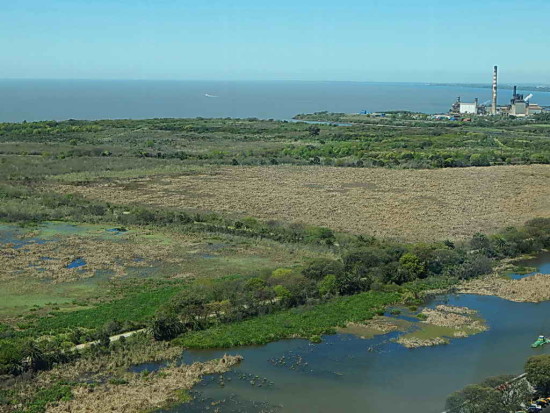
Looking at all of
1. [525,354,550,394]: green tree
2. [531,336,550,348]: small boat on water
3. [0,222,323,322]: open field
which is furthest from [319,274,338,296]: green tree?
[525,354,550,394]: green tree

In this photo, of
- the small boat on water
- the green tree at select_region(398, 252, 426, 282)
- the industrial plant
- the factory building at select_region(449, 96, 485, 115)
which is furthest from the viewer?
the factory building at select_region(449, 96, 485, 115)

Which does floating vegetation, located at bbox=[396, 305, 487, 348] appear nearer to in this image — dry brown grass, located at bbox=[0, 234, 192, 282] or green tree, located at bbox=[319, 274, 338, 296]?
green tree, located at bbox=[319, 274, 338, 296]

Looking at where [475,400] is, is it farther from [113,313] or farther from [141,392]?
[113,313]

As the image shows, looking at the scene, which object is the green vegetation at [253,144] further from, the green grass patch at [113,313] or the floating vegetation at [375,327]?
the floating vegetation at [375,327]

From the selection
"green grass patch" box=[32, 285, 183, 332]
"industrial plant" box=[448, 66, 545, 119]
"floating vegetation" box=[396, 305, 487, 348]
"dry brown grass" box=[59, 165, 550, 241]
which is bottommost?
"floating vegetation" box=[396, 305, 487, 348]

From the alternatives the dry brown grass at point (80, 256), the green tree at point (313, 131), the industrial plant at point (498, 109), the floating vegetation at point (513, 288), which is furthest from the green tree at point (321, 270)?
the industrial plant at point (498, 109)

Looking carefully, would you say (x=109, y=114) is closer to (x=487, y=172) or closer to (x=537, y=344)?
(x=487, y=172)
